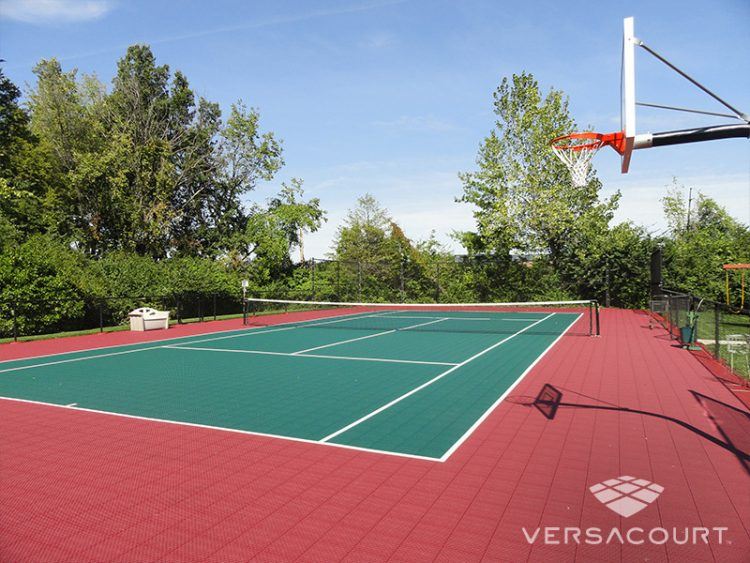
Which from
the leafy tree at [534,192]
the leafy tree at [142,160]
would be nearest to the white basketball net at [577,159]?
the leafy tree at [534,192]

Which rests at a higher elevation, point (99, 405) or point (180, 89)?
point (180, 89)

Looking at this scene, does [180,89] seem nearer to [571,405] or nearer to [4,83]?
[4,83]

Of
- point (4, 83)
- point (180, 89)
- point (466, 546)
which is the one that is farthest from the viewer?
point (180, 89)

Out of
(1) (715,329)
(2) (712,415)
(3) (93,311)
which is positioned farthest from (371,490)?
(3) (93,311)

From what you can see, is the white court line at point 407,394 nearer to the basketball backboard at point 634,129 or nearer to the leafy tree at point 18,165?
the basketball backboard at point 634,129

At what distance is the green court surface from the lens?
8.01m

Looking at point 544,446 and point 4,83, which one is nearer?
point 544,446

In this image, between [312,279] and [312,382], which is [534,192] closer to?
[312,279]

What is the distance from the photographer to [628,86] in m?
6.16

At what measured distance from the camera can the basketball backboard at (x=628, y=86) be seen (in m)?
5.87

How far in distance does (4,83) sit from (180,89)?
13753 millimetres

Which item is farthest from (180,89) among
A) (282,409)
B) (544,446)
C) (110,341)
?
(544,446)

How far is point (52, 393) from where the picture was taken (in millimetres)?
10547

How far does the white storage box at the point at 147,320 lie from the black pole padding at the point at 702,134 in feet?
70.2
